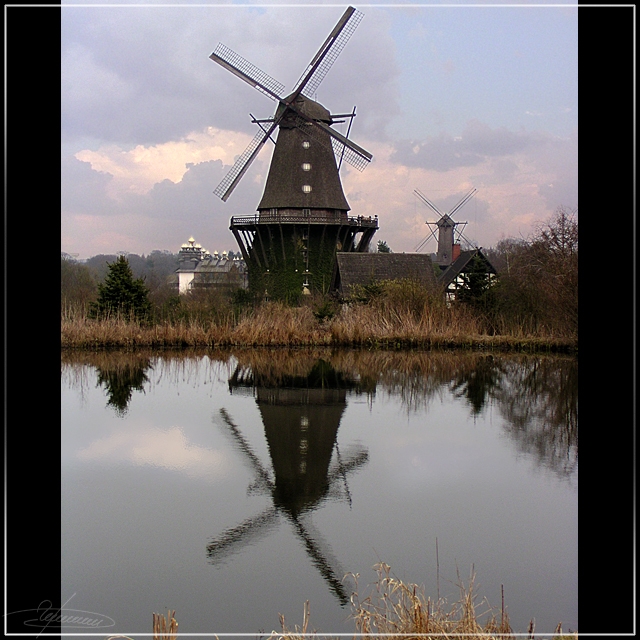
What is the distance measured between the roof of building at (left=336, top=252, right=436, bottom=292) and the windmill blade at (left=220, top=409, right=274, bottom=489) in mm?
15513

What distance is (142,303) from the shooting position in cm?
1905

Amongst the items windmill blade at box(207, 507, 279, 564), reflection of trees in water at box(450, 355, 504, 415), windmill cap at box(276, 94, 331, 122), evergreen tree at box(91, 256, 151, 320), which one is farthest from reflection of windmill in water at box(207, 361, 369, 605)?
windmill cap at box(276, 94, 331, 122)

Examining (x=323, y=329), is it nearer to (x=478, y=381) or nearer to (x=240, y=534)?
(x=478, y=381)

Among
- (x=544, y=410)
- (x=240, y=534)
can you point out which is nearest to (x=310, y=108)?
(x=544, y=410)

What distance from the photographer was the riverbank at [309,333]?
17516mm

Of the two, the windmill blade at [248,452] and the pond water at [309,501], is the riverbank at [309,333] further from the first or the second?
the windmill blade at [248,452]

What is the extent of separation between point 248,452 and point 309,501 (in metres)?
1.61

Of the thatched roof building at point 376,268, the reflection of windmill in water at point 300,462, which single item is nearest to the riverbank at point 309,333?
the thatched roof building at point 376,268

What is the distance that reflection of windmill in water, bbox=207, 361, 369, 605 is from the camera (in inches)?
172

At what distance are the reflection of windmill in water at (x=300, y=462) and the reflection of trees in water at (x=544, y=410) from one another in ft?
5.96

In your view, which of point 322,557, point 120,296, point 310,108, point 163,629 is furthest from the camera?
point 310,108

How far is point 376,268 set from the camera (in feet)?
80.8
